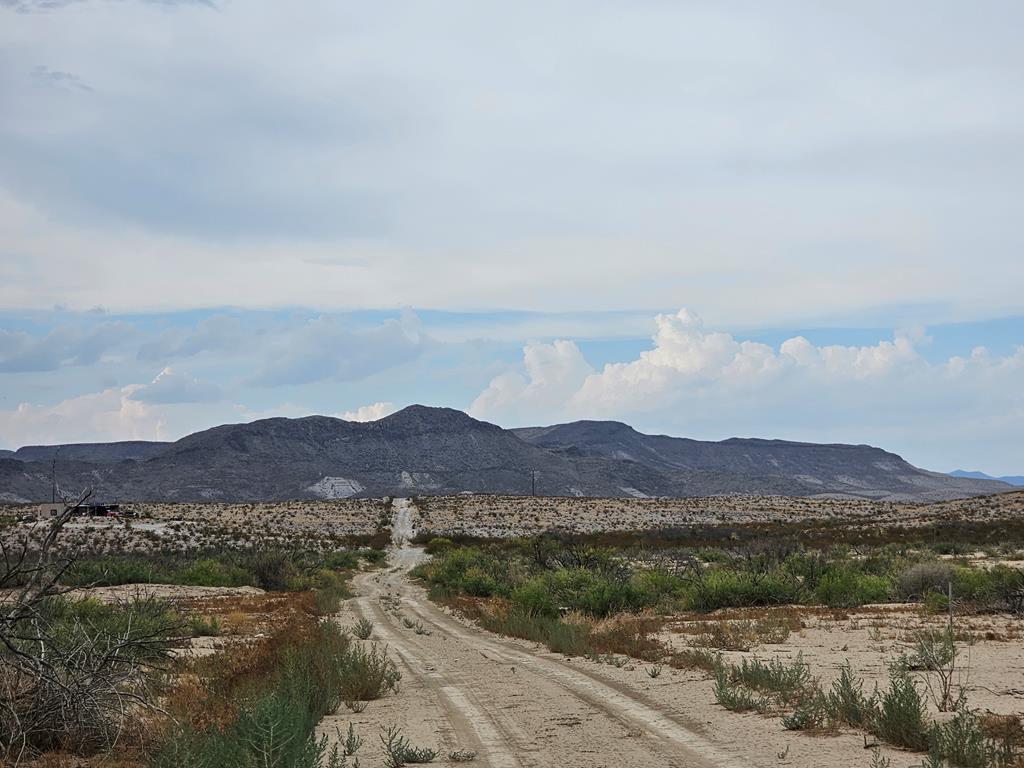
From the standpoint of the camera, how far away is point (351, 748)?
9133 mm

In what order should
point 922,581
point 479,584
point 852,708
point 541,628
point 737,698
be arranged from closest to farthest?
1. point 852,708
2. point 737,698
3. point 541,628
4. point 922,581
5. point 479,584

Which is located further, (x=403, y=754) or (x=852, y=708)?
(x=852, y=708)

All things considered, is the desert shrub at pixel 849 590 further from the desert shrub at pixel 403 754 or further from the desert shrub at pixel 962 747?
the desert shrub at pixel 403 754

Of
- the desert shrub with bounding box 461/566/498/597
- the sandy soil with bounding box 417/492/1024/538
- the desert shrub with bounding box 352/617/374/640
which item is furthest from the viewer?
the sandy soil with bounding box 417/492/1024/538

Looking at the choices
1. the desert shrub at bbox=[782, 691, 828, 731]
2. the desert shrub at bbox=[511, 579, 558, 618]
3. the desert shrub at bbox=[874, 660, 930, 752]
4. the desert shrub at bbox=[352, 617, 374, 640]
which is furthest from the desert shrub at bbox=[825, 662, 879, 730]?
the desert shrub at bbox=[511, 579, 558, 618]

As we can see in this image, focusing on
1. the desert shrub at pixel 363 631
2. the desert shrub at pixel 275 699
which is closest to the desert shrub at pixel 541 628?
the desert shrub at pixel 363 631

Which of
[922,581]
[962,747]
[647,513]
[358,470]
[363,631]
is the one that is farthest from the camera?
[358,470]

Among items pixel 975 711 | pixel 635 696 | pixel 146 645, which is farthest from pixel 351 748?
pixel 975 711

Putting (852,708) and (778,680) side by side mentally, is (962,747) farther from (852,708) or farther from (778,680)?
(778,680)

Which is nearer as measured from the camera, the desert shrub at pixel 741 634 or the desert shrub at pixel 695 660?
the desert shrub at pixel 695 660

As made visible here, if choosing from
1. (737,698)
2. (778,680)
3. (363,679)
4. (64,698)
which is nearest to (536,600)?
(363,679)

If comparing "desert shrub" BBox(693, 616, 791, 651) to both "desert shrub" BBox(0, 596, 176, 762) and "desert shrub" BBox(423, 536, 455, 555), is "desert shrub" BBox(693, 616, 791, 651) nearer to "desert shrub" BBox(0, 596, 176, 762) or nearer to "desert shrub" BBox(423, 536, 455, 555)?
"desert shrub" BBox(0, 596, 176, 762)

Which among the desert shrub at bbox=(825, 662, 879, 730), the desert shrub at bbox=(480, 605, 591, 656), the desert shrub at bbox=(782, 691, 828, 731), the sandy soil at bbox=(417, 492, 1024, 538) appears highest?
the desert shrub at bbox=(825, 662, 879, 730)

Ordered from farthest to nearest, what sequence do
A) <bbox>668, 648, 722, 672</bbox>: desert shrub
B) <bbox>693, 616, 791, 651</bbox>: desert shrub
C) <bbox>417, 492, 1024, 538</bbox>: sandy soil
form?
<bbox>417, 492, 1024, 538</bbox>: sandy soil
<bbox>693, 616, 791, 651</bbox>: desert shrub
<bbox>668, 648, 722, 672</bbox>: desert shrub
